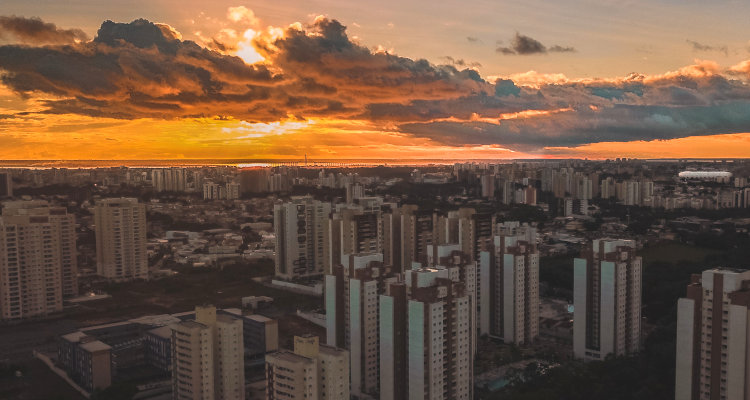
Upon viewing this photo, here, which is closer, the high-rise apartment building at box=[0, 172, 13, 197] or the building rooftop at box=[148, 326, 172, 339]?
the building rooftop at box=[148, 326, 172, 339]

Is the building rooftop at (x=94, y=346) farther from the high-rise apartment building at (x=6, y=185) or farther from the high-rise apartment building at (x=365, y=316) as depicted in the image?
the high-rise apartment building at (x=6, y=185)

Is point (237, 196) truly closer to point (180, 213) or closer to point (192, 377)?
point (180, 213)

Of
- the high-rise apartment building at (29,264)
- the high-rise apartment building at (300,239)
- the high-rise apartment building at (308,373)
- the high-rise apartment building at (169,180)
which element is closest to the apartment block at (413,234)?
the high-rise apartment building at (300,239)

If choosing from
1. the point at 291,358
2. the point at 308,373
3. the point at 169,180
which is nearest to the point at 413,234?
the point at 291,358

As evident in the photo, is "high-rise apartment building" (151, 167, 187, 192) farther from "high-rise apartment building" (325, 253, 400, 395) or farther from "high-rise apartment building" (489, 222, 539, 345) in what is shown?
"high-rise apartment building" (325, 253, 400, 395)

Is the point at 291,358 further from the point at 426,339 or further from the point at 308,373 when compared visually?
the point at 426,339

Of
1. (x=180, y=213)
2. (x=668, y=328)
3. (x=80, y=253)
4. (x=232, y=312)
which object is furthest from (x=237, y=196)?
(x=668, y=328)

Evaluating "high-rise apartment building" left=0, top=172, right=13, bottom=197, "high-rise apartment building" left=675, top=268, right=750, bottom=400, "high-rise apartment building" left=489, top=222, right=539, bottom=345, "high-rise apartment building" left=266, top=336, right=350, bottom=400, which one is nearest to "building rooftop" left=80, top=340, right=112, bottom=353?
"high-rise apartment building" left=266, top=336, right=350, bottom=400
